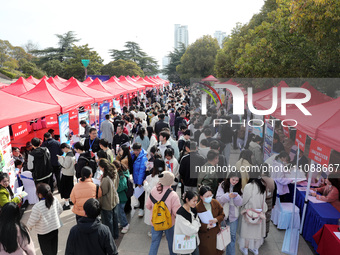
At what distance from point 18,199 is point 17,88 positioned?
1000cm

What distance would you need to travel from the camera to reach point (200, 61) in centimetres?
3612

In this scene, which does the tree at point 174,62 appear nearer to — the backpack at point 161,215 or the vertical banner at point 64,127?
the vertical banner at point 64,127

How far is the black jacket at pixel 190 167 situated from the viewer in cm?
441

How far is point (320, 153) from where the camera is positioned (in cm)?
387

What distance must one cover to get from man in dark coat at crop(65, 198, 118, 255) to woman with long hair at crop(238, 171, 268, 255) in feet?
6.72

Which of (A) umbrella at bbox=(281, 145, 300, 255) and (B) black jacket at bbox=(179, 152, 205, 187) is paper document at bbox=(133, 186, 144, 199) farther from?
(A) umbrella at bbox=(281, 145, 300, 255)

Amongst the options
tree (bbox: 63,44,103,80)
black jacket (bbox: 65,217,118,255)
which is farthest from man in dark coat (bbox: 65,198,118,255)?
tree (bbox: 63,44,103,80)

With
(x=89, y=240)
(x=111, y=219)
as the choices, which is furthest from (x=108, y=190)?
(x=89, y=240)

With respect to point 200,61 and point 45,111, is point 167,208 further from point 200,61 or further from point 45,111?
point 200,61

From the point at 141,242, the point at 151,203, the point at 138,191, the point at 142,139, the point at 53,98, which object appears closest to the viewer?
the point at 151,203

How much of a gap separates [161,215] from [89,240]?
1.01 meters

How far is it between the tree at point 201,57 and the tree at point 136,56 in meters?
24.9

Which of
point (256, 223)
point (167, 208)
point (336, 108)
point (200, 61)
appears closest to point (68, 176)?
point (167, 208)

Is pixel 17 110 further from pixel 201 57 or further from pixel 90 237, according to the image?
pixel 201 57
